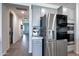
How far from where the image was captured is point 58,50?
133 cm

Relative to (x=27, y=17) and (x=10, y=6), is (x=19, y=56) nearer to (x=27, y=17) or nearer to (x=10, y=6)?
(x=27, y=17)

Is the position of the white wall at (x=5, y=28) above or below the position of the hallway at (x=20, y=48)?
above

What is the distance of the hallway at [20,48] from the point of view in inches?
50.7

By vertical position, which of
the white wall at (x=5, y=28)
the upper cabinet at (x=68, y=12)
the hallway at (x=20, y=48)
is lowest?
the hallway at (x=20, y=48)

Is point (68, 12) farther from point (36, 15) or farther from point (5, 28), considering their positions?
point (5, 28)

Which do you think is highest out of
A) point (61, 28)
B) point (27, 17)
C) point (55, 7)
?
point (55, 7)

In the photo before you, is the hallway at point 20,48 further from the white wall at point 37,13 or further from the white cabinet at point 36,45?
the white wall at point 37,13

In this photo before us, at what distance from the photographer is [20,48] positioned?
1.36 meters

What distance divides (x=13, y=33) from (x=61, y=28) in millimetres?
594

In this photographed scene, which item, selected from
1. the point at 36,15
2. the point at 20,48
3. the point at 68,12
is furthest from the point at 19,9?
the point at 68,12

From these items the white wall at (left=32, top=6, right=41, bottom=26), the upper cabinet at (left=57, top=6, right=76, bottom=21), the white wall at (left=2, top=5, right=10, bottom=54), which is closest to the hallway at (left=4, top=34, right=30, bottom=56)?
the white wall at (left=2, top=5, right=10, bottom=54)

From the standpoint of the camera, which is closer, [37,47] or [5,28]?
[5,28]

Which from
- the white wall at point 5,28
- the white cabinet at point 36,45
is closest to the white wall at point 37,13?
the white cabinet at point 36,45

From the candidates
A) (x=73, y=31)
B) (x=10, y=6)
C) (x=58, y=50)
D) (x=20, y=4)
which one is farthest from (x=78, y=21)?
(x=10, y=6)
